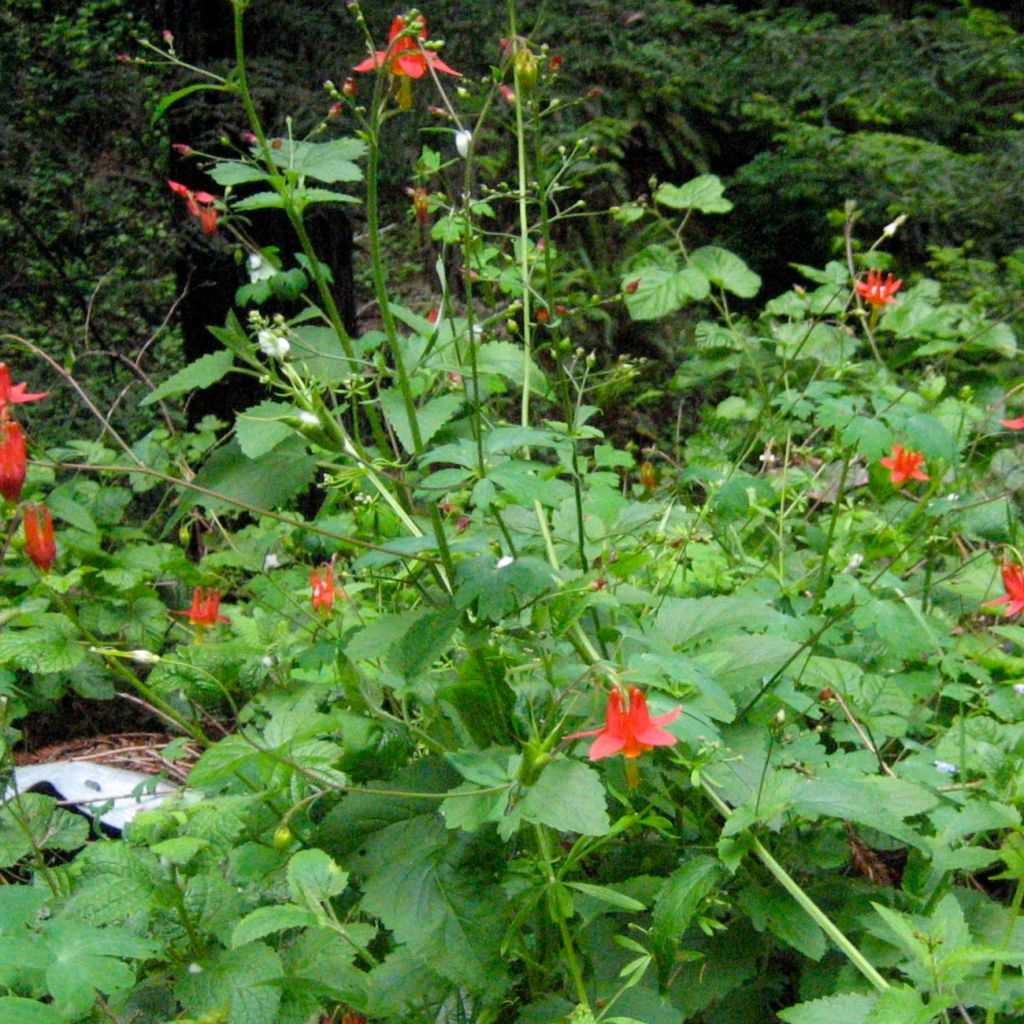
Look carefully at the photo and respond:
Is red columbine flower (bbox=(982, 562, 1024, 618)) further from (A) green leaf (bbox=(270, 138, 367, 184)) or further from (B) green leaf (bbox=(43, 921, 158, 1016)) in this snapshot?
(B) green leaf (bbox=(43, 921, 158, 1016))

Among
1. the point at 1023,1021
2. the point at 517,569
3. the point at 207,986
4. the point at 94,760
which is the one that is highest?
the point at 517,569

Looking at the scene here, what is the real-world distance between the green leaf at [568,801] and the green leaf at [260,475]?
0.52 metres

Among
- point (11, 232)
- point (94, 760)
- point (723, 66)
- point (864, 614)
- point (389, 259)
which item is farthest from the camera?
point (389, 259)

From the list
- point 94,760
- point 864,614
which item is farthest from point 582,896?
point 94,760

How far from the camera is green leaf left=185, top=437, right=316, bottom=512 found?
57.2 inches

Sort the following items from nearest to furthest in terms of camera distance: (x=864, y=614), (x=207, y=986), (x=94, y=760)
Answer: (x=207, y=986) < (x=864, y=614) < (x=94, y=760)

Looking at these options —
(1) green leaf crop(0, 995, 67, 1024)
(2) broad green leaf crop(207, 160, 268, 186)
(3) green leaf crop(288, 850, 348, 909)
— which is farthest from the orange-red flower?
(2) broad green leaf crop(207, 160, 268, 186)

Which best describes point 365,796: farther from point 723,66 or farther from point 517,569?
point 723,66

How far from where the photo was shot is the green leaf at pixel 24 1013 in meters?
0.96

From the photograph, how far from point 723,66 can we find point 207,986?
370 cm

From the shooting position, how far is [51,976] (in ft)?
3.44

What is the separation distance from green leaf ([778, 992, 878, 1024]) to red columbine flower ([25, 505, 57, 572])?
3.04 ft

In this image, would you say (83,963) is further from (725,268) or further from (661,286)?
(725,268)

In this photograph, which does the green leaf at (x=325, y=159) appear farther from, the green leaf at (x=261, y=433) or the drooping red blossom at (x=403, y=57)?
the green leaf at (x=261, y=433)
